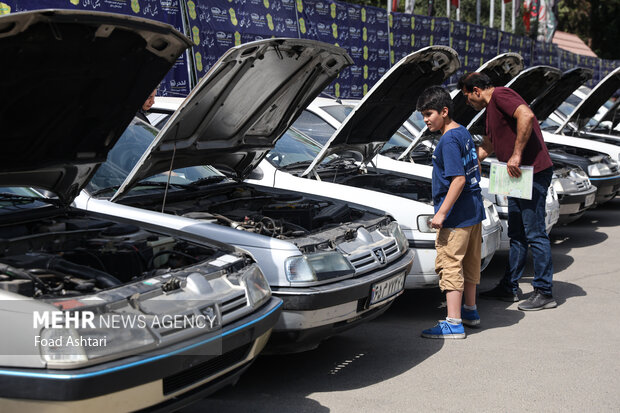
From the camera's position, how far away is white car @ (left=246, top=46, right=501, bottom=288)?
541 cm

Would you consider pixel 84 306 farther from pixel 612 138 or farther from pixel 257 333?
pixel 612 138

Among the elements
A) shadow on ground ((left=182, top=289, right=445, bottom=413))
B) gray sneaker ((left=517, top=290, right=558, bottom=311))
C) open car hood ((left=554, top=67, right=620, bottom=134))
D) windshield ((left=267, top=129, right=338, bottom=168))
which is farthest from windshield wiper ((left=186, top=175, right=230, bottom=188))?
open car hood ((left=554, top=67, right=620, bottom=134))

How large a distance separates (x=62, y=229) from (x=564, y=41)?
32.9m

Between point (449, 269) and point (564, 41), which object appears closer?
point (449, 269)

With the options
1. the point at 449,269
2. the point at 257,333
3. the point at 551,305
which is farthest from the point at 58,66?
the point at 551,305

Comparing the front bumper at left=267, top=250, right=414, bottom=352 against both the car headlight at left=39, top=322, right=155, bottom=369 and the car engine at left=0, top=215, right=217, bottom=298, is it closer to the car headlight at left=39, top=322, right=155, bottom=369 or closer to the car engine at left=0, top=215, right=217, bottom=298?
the car engine at left=0, top=215, right=217, bottom=298

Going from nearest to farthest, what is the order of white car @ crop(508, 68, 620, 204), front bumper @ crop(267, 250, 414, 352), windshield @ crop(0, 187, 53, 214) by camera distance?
front bumper @ crop(267, 250, 414, 352) < windshield @ crop(0, 187, 53, 214) < white car @ crop(508, 68, 620, 204)

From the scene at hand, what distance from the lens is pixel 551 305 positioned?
5.89m

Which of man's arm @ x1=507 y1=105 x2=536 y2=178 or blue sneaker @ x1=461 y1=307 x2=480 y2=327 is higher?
man's arm @ x1=507 y1=105 x2=536 y2=178

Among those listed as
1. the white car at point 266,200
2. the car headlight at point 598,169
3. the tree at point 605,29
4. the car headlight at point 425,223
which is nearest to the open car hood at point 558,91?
the car headlight at point 598,169

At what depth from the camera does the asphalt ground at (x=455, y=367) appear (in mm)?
3930

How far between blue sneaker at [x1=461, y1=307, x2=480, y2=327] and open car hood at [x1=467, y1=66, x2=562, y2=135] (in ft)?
10.8

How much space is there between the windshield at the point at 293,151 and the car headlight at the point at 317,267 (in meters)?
2.16

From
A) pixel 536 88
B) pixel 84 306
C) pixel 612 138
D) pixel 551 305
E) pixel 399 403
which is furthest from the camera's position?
pixel 612 138
